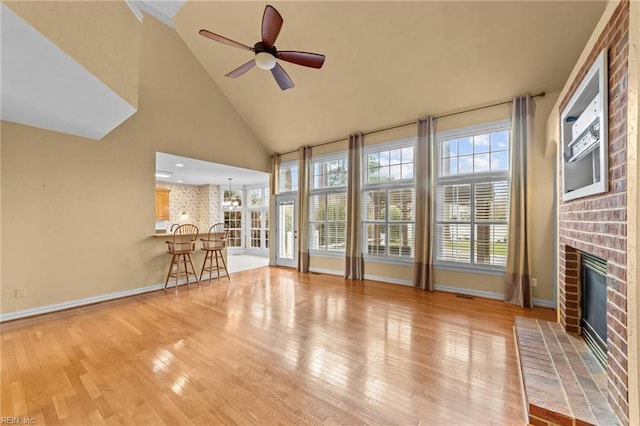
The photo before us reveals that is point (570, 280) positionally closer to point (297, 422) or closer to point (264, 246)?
point (297, 422)

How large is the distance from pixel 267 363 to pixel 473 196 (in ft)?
13.8

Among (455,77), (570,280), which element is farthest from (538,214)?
(455,77)

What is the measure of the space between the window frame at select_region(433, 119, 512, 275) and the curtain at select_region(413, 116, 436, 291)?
130mm

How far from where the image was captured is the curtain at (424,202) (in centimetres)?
479

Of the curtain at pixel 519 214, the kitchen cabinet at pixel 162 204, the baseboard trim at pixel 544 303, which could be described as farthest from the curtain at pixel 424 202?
the kitchen cabinet at pixel 162 204

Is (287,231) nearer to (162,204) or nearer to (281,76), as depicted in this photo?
(162,204)

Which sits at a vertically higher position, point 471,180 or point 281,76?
point 281,76

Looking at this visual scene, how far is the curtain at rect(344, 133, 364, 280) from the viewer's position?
573 cm

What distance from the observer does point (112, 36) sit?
2646mm

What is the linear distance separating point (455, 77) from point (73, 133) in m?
5.93

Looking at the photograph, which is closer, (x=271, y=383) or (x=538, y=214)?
(x=271, y=383)

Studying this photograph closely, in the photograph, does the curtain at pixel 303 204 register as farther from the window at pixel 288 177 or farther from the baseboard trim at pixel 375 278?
the window at pixel 288 177

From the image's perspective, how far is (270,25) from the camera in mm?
2482

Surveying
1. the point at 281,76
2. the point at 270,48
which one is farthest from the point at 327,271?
the point at 270,48
